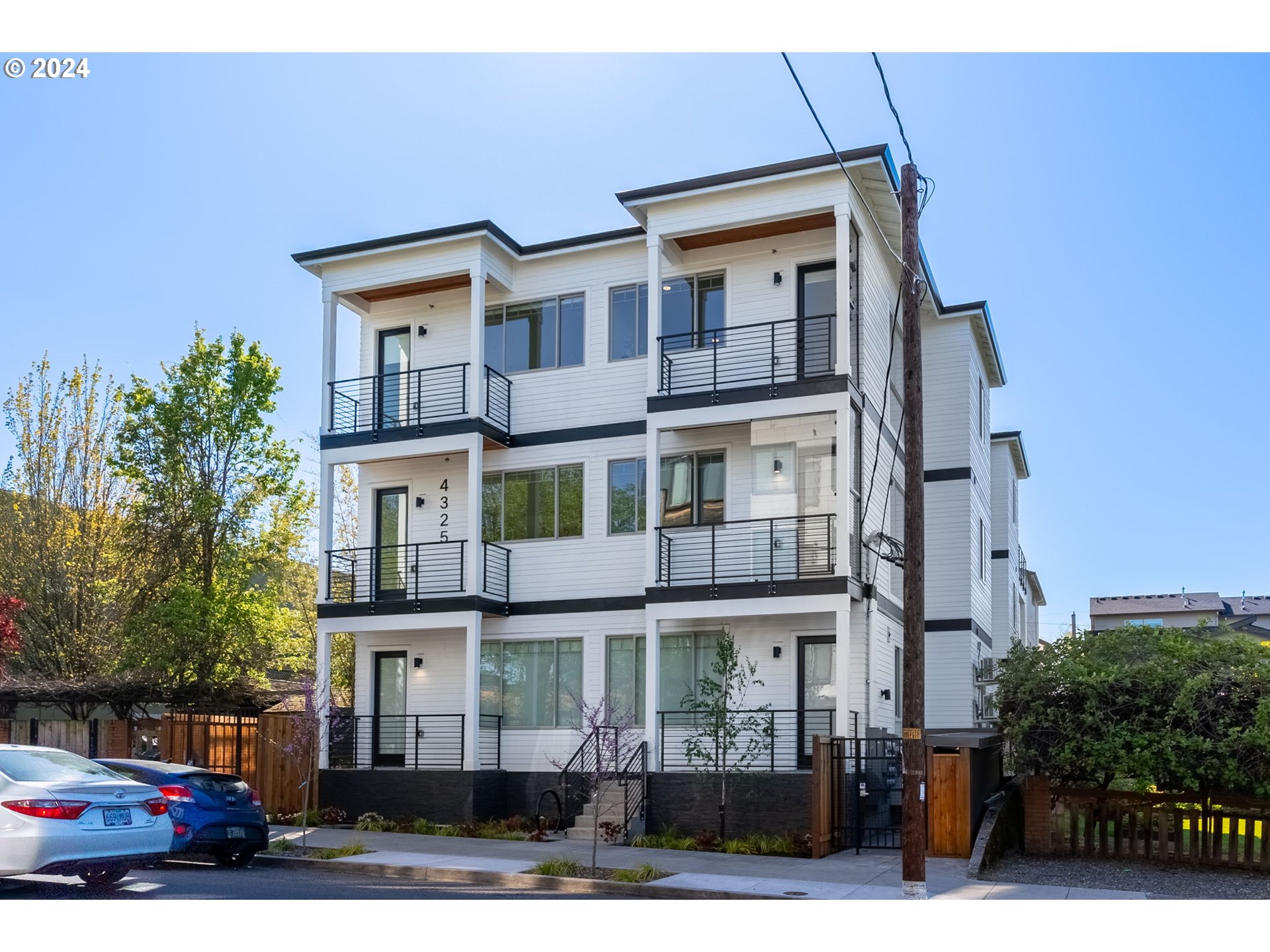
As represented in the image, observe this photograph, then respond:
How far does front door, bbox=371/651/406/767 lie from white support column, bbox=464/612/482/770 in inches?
75.7

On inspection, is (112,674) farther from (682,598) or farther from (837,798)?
(837,798)

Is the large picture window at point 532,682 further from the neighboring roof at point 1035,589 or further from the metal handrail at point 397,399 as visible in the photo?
the neighboring roof at point 1035,589

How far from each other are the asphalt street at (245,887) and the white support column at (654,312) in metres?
9.51

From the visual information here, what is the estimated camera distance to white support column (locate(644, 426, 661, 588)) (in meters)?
23.2

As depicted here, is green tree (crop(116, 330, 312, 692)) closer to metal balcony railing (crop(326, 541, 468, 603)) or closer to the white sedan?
metal balcony railing (crop(326, 541, 468, 603))

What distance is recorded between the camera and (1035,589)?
161 feet

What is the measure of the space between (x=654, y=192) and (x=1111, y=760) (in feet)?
37.8

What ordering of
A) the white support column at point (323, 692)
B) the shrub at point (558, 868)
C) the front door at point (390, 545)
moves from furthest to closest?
the front door at point (390, 545), the white support column at point (323, 692), the shrub at point (558, 868)

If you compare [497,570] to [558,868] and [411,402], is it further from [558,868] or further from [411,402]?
[558,868]

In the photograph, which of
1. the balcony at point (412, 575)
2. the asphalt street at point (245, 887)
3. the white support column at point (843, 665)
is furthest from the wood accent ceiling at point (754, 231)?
the asphalt street at point (245, 887)

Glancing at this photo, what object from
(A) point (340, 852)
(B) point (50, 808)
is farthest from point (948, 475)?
(B) point (50, 808)

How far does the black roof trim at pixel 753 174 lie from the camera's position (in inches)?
861

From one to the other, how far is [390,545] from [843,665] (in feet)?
30.4

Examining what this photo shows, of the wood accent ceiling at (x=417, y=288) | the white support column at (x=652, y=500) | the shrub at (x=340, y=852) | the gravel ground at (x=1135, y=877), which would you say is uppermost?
the wood accent ceiling at (x=417, y=288)
